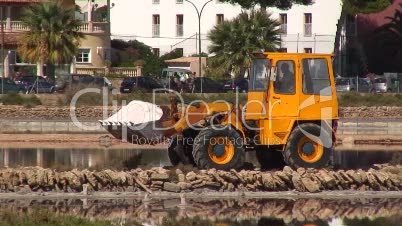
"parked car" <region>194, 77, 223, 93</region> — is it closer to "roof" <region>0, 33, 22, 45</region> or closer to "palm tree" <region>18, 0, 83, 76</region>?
"palm tree" <region>18, 0, 83, 76</region>

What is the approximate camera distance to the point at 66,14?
6494 cm

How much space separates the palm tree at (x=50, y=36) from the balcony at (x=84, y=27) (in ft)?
29.7

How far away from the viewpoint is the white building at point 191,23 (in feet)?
286

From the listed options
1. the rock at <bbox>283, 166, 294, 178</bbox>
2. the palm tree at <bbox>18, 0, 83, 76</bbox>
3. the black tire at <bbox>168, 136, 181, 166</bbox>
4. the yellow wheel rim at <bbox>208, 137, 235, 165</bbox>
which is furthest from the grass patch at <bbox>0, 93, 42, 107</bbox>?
the rock at <bbox>283, 166, 294, 178</bbox>

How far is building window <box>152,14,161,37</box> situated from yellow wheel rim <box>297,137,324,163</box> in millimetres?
65322

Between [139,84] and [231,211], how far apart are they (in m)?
40.0

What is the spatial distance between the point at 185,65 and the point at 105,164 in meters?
55.1

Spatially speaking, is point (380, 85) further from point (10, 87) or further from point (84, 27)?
point (84, 27)

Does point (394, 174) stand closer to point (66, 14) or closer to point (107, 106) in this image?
point (107, 106)

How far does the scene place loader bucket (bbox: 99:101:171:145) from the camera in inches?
995

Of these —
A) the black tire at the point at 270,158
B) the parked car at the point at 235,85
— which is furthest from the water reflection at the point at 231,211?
the parked car at the point at 235,85

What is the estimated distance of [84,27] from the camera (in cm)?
7781

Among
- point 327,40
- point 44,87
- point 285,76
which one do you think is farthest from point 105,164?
point 327,40

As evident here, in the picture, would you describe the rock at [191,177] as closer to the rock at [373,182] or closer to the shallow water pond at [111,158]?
the shallow water pond at [111,158]
